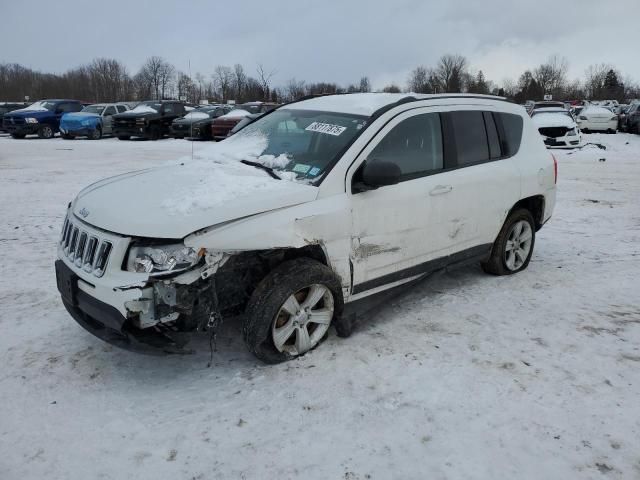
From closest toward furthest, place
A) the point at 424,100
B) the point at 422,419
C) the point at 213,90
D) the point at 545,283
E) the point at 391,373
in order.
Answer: the point at 422,419 < the point at 391,373 < the point at 424,100 < the point at 545,283 < the point at 213,90

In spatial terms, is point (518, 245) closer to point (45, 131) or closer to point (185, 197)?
point (185, 197)

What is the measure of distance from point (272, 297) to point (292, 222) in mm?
504

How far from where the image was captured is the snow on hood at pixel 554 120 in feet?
57.9

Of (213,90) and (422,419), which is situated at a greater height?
(213,90)

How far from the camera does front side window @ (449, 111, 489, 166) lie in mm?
4602

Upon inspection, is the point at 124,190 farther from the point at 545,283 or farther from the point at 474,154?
the point at 545,283

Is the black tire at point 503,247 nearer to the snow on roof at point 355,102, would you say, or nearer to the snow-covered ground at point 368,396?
the snow-covered ground at point 368,396

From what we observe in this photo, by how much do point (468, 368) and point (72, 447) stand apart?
8.08 feet

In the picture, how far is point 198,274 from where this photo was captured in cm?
306

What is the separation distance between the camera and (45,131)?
24016 mm

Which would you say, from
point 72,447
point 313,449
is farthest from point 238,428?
point 72,447

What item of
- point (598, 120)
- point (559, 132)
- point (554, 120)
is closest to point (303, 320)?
point (559, 132)

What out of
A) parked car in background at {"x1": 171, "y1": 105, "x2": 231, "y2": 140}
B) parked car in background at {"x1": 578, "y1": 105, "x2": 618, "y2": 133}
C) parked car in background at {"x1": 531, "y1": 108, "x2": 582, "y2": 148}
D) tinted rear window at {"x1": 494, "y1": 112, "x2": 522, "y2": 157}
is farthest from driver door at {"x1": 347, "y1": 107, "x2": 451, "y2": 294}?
parked car in background at {"x1": 578, "y1": 105, "x2": 618, "y2": 133}

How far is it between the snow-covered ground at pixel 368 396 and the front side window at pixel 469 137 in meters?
1.28
